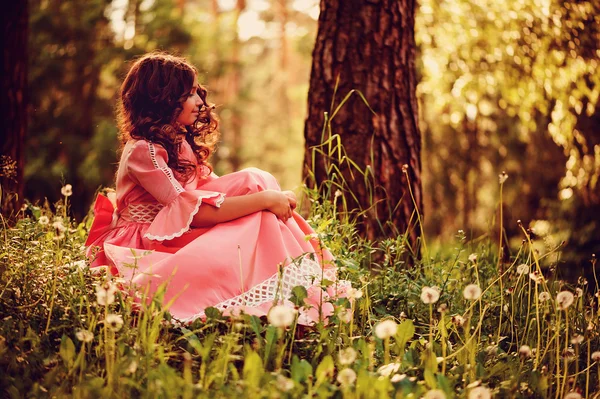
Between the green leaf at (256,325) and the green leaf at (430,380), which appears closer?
the green leaf at (430,380)

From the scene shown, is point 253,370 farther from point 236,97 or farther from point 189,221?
point 236,97

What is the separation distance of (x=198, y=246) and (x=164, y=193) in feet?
1.16

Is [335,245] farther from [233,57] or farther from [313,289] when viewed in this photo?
[233,57]

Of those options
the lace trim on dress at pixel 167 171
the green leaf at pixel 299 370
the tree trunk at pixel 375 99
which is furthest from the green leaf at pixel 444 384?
the tree trunk at pixel 375 99

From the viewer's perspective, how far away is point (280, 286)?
2.35m

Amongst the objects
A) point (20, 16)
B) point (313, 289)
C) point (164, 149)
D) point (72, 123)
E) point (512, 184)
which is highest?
point (20, 16)

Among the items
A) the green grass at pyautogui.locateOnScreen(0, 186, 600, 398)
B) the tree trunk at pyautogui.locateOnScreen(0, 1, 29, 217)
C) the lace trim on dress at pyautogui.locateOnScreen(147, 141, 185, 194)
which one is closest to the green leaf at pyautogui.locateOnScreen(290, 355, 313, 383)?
the green grass at pyautogui.locateOnScreen(0, 186, 600, 398)

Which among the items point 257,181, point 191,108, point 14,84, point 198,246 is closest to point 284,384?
point 198,246

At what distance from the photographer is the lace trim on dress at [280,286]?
2412mm

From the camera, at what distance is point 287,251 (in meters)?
2.59

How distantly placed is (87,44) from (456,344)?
11267 millimetres

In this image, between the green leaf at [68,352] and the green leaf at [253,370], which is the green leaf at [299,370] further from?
the green leaf at [68,352]

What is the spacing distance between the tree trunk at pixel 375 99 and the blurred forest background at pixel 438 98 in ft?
1.88

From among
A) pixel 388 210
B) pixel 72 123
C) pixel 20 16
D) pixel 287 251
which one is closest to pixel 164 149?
pixel 287 251
